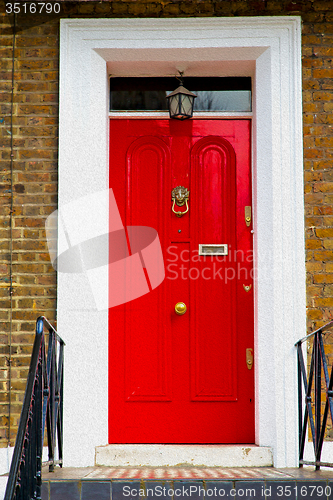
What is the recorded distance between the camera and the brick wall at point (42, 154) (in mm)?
3859

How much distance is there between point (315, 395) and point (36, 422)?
177 centimetres

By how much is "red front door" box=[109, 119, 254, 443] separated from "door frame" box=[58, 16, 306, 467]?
157 millimetres

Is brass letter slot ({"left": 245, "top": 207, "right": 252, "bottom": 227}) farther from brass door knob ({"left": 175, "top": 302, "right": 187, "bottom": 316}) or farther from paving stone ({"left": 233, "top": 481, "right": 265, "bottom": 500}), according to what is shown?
paving stone ({"left": 233, "top": 481, "right": 265, "bottom": 500})

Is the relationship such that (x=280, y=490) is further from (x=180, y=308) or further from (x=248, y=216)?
(x=248, y=216)

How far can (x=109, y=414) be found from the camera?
157 inches

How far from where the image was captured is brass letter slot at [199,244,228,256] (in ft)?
13.5

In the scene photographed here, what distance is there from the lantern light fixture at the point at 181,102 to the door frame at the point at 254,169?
26 centimetres

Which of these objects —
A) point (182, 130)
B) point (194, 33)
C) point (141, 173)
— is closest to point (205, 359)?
point (141, 173)

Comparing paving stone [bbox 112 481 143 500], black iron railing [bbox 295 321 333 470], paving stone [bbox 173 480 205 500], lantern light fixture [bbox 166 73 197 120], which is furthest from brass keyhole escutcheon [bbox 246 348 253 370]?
lantern light fixture [bbox 166 73 197 120]

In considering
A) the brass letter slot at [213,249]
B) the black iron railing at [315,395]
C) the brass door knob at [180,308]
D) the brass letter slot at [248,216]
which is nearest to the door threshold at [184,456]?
the black iron railing at [315,395]

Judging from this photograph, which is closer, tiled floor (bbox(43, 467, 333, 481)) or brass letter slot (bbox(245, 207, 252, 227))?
tiled floor (bbox(43, 467, 333, 481))

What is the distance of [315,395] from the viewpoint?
3.39 metres

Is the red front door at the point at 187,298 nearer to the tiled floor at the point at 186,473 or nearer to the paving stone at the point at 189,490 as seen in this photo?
the tiled floor at the point at 186,473

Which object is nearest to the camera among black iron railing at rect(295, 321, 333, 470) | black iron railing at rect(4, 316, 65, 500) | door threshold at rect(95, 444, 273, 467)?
black iron railing at rect(4, 316, 65, 500)
